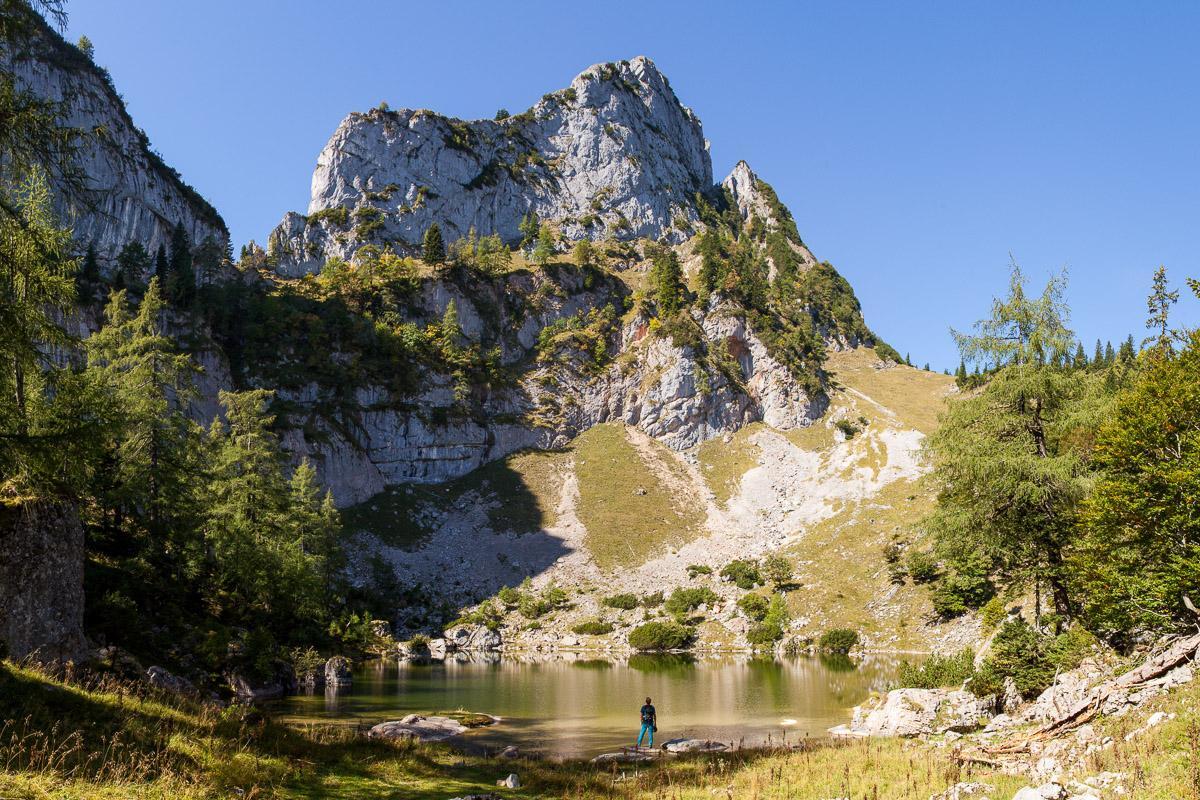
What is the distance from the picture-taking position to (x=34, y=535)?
59.3 ft

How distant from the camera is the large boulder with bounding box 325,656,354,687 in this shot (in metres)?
37.9

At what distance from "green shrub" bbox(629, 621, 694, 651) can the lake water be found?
926 centimetres

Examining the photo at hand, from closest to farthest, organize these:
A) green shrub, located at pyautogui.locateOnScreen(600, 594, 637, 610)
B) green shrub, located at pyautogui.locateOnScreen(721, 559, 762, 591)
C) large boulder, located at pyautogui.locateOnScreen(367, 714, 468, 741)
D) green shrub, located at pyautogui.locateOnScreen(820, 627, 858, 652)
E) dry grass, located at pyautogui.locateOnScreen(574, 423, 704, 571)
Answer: large boulder, located at pyautogui.locateOnScreen(367, 714, 468, 741) → green shrub, located at pyautogui.locateOnScreen(820, 627, 858, 652) → green shrub, located at pyautogui.locateOnScreen(600, 594, 637, 610) → green shrub, located at pyautogui.locateOnScreen(721, 559, 762, 591) → dry grass, located at pyautogui.locateOnScreen(574, 423, 704, 571)

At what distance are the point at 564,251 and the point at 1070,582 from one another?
140 meters

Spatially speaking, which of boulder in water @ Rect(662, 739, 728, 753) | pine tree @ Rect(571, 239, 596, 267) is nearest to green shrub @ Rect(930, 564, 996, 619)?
boulder in water @ Rect(662, 739, 728, 753)

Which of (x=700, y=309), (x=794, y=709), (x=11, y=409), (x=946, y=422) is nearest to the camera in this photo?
(x=11, y=409)

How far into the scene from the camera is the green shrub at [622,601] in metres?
70.8

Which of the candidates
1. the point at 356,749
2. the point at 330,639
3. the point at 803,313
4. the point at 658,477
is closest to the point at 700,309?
the point at 803,313

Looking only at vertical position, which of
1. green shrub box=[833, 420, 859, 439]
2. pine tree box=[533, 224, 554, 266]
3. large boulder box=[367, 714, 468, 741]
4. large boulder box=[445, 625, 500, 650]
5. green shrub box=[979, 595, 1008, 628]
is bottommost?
large boulder box=[445, 625, 500, 650]

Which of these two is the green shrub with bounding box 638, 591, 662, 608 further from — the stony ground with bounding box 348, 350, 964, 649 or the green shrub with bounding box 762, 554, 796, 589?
the green shrub with bounding box 762, 554, 796, 589

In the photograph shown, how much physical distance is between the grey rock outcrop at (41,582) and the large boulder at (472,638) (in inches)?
1827

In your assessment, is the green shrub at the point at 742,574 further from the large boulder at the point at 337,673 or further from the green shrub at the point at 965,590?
the large boulder at the point at 337,673

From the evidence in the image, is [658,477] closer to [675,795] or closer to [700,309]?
[700,309]

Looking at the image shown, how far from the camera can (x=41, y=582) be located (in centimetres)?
1812
